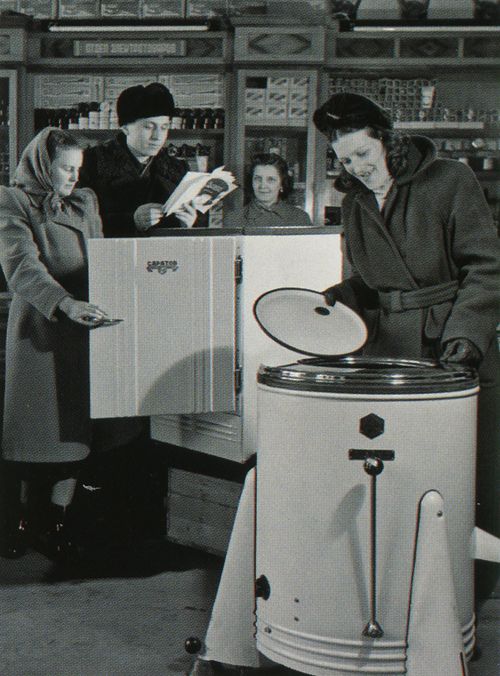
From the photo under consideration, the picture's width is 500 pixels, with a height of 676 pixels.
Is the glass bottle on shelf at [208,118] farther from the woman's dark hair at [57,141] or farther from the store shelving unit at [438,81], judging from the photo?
the woman's dark hair at [57,141]

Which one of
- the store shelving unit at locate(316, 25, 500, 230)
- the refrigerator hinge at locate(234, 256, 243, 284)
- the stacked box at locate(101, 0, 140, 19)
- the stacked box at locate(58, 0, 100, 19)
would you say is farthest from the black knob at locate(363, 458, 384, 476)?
the stacked box at locate(58, 0, 100, 19)

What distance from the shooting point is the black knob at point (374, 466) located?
1700mm

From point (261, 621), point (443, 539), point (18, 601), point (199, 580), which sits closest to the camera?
point (443, 539)

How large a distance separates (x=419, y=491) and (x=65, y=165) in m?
1.67

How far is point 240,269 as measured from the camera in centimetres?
256

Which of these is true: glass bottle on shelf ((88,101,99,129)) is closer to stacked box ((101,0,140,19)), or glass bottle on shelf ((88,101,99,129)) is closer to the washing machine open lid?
stacked box ((101,0,140,19))

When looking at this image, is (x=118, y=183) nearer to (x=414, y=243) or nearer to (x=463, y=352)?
(x=414, y=243)

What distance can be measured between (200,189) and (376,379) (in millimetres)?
1209

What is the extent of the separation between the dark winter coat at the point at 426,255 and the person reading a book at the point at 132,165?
35.3 inches

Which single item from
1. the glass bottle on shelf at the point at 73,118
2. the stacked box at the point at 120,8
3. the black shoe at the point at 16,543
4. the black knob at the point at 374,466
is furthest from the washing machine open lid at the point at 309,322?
the stacked box at the point at 120,8

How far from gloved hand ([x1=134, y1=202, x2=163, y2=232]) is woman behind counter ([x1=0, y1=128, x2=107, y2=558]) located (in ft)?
0.53

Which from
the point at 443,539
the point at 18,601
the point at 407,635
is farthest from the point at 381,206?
the point at 18,601

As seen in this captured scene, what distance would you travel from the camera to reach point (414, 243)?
2.15 meters

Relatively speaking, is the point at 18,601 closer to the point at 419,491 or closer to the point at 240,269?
the point at 240,269
